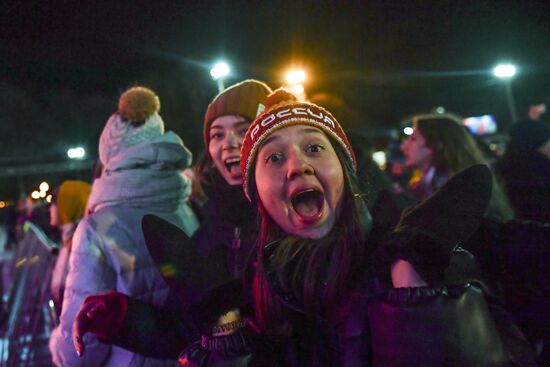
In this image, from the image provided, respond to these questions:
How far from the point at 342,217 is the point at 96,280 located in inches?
53.3

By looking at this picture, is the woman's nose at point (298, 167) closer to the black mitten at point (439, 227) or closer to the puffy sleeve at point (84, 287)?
the black mitten at point (439, 227)

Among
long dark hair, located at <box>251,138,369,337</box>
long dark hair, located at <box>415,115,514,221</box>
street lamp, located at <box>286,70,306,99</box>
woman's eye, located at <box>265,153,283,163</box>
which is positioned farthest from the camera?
long dark hair, located at <box>415,115,514,221</box>

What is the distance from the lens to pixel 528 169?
3.32 m

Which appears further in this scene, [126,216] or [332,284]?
[126,216]

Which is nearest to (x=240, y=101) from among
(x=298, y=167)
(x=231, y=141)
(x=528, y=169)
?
(x=231, y=141)

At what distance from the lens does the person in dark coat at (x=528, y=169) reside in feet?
9.39

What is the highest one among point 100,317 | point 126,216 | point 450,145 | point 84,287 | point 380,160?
point 380,160

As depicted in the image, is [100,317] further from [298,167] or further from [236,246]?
[298,167]

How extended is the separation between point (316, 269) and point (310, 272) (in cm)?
2

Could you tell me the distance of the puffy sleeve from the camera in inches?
82.4

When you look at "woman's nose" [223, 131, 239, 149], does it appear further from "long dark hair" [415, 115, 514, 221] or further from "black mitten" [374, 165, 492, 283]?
"long dark hair" [415, 115, 514, 221]

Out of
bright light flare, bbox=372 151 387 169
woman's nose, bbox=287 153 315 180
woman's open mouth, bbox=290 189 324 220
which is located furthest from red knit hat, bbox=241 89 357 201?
bright light flare, bbox=372 151 387 169

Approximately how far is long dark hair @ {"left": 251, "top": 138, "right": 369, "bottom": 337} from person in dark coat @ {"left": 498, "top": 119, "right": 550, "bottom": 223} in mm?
1621

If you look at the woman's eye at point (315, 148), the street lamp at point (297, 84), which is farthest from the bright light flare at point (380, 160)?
the woman's eye at point (315, 148)
